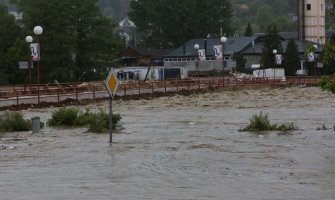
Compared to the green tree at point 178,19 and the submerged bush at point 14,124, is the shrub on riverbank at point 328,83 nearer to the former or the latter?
the submerged bush at point 14,124

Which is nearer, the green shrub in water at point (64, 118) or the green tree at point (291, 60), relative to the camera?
the green shrub in water at point (64, 118)

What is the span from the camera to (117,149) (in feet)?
71.5

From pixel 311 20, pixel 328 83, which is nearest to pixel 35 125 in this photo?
pixel 328 83

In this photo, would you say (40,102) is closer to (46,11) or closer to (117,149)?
(117,149)

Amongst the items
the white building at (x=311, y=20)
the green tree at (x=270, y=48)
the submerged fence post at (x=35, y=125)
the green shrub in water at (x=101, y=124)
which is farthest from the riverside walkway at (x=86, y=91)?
the white building at (x=311, y=20)

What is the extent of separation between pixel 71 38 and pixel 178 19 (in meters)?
65.4

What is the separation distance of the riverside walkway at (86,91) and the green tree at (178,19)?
210 feet

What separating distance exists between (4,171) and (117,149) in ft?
15.7

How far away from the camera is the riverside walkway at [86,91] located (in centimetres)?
4600

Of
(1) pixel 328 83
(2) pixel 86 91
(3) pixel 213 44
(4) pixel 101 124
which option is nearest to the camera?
(1) pixel 328 83

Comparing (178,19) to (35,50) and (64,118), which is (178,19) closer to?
(35,50)

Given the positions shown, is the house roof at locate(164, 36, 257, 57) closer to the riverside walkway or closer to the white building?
the white building

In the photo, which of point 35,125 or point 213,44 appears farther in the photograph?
point 213,44

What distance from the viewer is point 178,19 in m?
140
